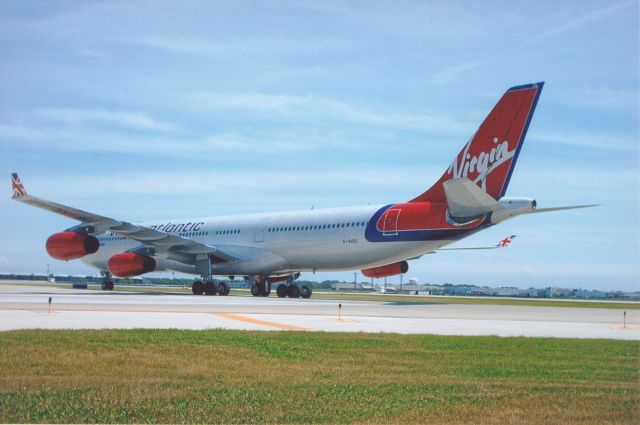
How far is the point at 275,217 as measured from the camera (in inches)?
1870

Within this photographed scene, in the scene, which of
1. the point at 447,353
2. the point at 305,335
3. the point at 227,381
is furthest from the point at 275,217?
the point at 227,381

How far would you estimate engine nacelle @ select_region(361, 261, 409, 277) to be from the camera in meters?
43.1

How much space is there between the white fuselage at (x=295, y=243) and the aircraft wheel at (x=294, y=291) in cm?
124

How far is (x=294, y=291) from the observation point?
47562mm

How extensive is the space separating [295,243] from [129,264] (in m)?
9.80

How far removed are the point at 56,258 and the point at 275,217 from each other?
13.2 m

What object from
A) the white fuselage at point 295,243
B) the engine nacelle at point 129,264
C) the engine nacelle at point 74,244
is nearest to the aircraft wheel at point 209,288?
the white fuselage at point 295,243

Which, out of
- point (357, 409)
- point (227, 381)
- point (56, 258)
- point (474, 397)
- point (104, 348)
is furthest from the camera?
point (56, 258)

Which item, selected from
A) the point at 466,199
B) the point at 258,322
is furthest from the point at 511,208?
the point at 258,322

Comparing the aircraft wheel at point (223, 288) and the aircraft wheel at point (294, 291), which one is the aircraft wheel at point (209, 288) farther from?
the aircraft wheel at point (294, 291)

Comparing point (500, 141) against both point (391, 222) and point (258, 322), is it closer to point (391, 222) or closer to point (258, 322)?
point (391, 222)

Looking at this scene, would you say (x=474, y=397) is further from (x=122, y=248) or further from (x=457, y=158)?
(x=122, y=248)

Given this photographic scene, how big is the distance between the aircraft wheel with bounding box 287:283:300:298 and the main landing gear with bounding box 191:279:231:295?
373 cm

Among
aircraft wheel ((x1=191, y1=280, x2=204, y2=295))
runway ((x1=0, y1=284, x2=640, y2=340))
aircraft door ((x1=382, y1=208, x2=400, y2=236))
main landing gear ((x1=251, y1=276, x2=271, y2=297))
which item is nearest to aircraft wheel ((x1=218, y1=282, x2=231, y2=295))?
aircraft wheel ((x1=191, y1=280, x2=204, y2=295))
